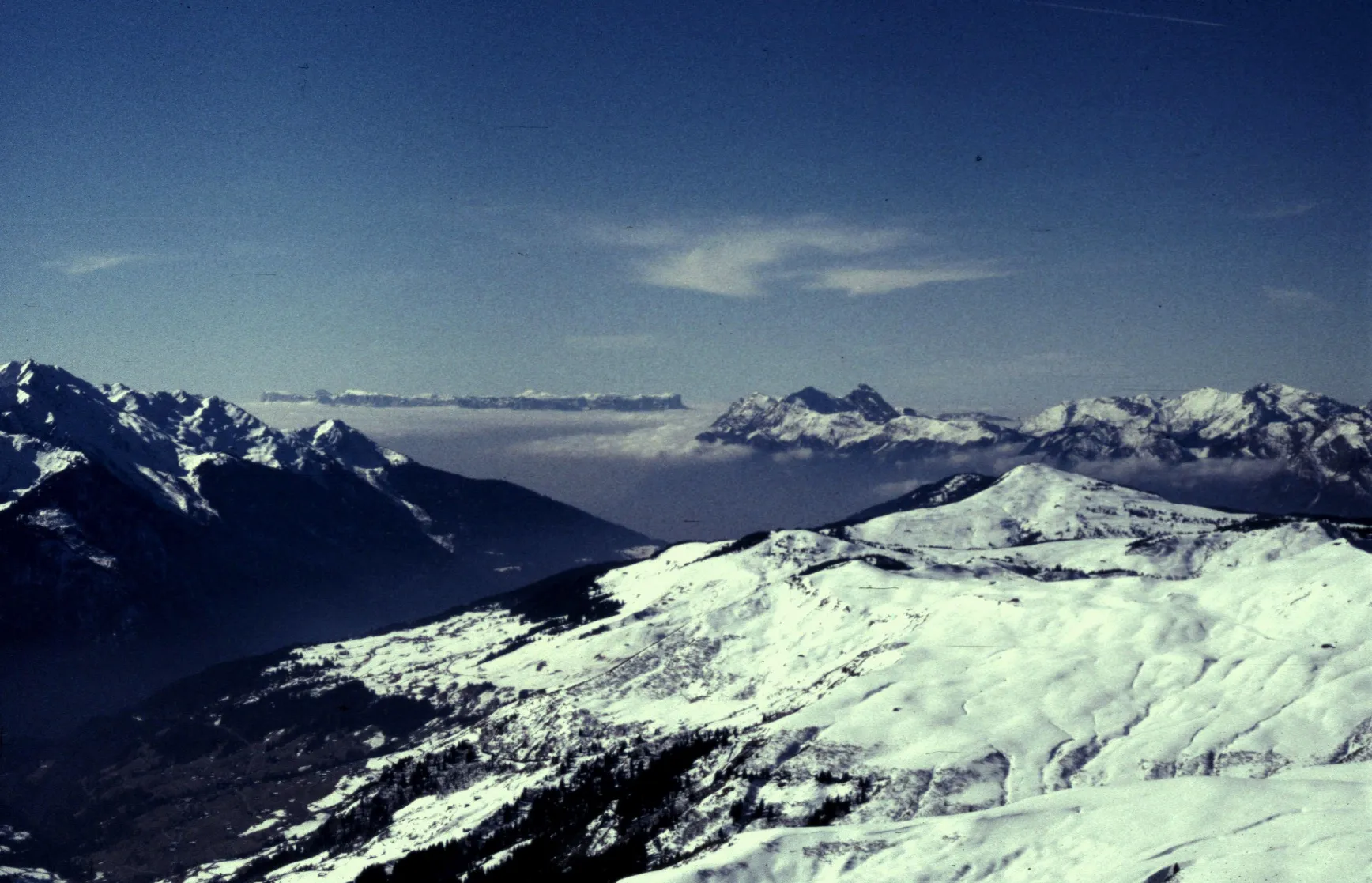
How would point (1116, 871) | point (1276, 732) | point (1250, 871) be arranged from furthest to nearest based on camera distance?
point (1276, 732) < point (1116, 871) < point (1250, 871)

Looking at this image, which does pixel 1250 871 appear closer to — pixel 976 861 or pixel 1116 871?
pixel 1116 871

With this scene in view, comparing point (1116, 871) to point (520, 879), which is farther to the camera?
point (520, 879)

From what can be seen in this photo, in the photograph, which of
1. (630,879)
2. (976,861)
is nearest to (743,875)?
(630,879)

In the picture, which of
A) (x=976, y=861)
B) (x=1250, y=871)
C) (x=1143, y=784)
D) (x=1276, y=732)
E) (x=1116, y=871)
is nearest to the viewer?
(x=1250, y=871)

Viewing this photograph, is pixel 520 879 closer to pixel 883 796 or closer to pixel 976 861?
pixel 883 796

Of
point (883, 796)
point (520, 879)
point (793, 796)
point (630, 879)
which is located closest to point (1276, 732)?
point (883, 796)

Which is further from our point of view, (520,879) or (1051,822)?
(520,879)

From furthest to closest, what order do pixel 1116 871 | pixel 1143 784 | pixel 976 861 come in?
1. pixel 1143 784
2. pixel 976 861
3. pixel 1116 871

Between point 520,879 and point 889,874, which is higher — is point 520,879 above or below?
below

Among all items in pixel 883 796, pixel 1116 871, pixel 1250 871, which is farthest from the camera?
pixel 883 796
